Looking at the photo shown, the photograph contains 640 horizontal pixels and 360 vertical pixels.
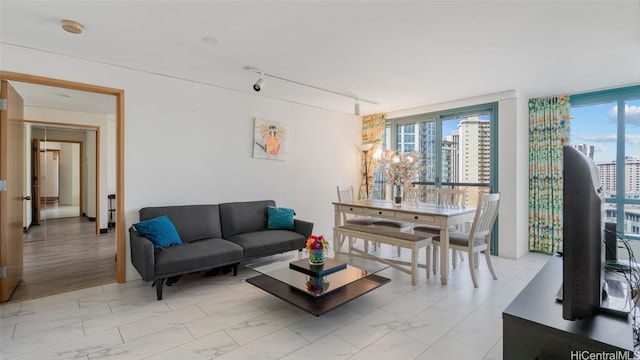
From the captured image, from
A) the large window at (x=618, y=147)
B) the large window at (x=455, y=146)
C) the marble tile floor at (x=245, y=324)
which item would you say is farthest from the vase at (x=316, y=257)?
the large window at (x=618, y=147)

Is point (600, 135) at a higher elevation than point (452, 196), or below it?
higher

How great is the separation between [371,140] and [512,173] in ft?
8.29

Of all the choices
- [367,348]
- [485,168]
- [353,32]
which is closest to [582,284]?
[367,348]

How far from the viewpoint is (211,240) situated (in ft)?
11.6

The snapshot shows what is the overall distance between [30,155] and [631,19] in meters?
9.06

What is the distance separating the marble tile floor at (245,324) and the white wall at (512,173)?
1.32 meters

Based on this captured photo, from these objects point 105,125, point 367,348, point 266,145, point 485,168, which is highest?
point 105,125

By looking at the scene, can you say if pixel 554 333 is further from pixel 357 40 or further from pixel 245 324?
pixel 357 40

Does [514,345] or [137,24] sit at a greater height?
[137,24]

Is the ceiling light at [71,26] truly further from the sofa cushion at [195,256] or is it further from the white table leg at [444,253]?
the white table leg at [444,253]

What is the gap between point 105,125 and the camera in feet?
20.3

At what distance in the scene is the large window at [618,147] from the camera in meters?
3.92

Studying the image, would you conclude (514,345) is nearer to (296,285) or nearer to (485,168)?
(296,285)

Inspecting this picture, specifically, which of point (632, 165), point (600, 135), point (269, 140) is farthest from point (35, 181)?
point (632, 165)
